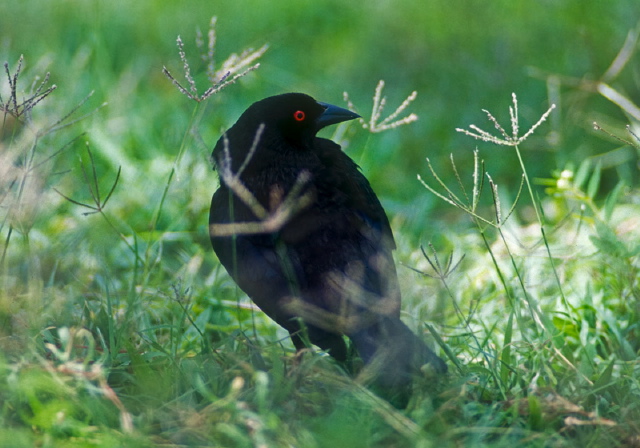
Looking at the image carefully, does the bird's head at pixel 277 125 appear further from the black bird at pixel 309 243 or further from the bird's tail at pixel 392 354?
the bird's tail at pixel 392 354

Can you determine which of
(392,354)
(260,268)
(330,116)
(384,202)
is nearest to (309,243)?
(260,268)

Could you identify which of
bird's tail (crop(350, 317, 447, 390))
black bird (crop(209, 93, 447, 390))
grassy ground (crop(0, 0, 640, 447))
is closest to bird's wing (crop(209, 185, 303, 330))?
black bird (crop(209, 93, 447, 390))

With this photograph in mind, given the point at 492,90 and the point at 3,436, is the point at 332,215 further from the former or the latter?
the point at 492,90

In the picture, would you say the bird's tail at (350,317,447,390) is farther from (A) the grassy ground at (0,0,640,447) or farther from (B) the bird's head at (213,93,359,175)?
(B) the bird's head at (213,93,359,175)

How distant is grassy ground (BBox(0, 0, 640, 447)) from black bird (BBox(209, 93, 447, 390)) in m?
0.11

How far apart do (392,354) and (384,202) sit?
2.19m

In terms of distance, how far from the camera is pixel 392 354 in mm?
2561

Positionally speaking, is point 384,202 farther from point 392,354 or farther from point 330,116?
point 392,354

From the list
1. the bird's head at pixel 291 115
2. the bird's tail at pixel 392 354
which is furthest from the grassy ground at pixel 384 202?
the bird's head at pixel 291 115

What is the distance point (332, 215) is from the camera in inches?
114

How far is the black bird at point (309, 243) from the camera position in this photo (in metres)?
2.65

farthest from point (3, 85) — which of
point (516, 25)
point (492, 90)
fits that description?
point (516, 25)

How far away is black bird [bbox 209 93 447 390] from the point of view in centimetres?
265

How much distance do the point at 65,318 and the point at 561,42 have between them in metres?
4.46
